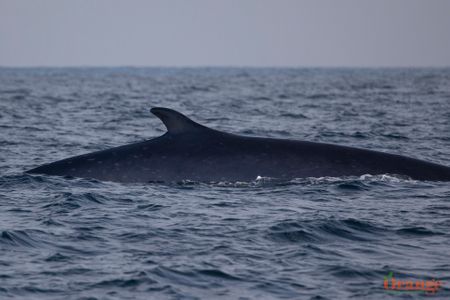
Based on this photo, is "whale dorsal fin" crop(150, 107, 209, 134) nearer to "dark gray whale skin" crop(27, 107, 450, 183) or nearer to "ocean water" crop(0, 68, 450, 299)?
"dark gray whale skin" crop(27, 107, 450, 183)

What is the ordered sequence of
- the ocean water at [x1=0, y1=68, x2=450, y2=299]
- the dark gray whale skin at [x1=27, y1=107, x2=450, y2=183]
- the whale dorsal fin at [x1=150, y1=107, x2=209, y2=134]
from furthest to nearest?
the dark gray whale skin at [x1=27, y1=107, x2=450, y2=183] → the whale dorsal fin at [x1=150, y1=107, x2=209, y2=134] → the ocean water at [x1=0, y1=68, x2=450, y2=299]

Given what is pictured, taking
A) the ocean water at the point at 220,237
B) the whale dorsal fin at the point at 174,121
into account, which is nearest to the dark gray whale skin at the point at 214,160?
the whale dorsal fin at the point at 174,121

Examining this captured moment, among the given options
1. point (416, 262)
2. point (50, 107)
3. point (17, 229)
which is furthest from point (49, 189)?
point (50, 107)

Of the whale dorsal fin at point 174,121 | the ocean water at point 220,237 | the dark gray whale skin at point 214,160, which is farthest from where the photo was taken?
the dark gray whale skin at point 214,160

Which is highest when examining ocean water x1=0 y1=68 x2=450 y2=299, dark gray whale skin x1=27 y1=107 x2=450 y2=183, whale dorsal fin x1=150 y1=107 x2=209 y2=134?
whale dorsal fin x1=150 y1=107 x2=209 y2=134

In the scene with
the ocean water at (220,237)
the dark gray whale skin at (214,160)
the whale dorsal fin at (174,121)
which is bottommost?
the ocean water at (220,237)

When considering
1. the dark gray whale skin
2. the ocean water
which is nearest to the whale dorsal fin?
the dark gray whale skin

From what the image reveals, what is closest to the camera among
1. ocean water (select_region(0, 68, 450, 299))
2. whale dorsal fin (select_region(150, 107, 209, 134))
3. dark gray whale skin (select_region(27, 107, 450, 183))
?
ocean water (select_region(0, 68, 450, 299))

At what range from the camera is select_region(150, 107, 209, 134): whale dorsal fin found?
1482 cm

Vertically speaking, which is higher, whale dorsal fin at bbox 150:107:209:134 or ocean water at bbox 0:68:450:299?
whale dorsal fin at bbox 150:107:209:134

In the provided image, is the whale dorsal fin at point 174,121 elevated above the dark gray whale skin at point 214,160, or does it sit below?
above

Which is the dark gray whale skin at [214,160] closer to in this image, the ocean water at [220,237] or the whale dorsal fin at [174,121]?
the whale dorsal fin at [174,121]

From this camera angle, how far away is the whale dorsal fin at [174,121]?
48.6 feet

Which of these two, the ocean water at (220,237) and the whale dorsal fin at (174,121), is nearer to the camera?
the ocean water at (220,237)
